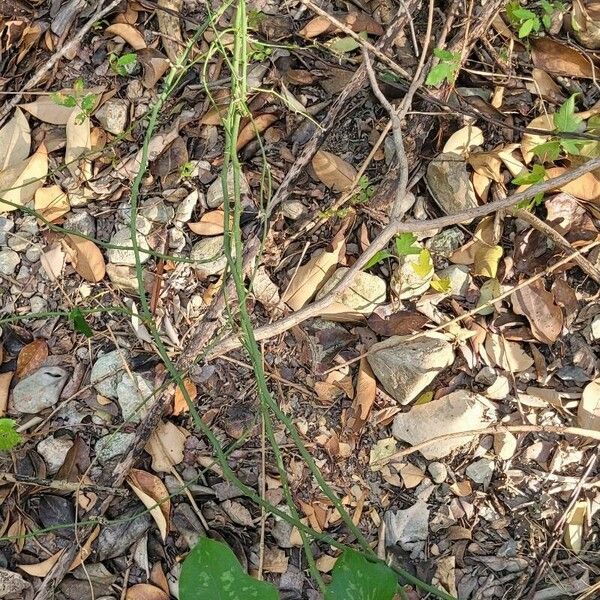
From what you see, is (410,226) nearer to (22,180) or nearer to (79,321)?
(79,321)

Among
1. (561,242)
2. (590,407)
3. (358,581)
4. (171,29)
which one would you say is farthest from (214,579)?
(171,29)

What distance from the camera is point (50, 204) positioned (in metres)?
1.69

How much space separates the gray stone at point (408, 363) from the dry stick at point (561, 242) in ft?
1.05

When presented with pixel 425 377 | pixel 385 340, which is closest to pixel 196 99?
pixel 385 340

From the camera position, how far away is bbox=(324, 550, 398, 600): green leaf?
1.05 meters

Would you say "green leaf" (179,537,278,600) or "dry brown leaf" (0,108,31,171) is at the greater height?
"dry brown leaf" (0,108,31,171)

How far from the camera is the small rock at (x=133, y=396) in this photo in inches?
62.2

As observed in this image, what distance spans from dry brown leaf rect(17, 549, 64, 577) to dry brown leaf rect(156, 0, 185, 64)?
1158 millimetres

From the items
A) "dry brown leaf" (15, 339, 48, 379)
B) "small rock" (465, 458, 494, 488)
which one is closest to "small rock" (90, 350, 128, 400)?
"dry brown leaf" (15, 339, 48, 379)

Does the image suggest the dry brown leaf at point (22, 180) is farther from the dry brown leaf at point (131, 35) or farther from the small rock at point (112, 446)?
the small rock at point (112, 446)

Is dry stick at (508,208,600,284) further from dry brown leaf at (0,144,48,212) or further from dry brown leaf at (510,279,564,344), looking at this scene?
dry brown leaf at (0,144,48,212)

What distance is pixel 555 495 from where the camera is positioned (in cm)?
151

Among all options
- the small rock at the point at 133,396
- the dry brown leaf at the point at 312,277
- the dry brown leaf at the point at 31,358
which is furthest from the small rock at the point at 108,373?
the dry brown leaf at the point at 312,277

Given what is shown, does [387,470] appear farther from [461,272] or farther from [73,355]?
[73,355]
